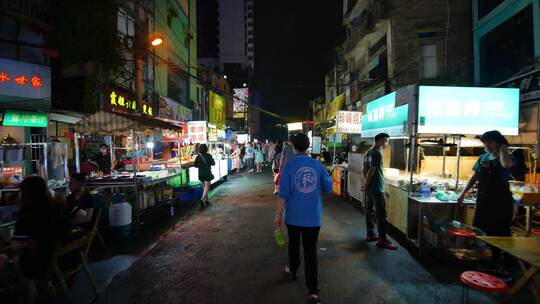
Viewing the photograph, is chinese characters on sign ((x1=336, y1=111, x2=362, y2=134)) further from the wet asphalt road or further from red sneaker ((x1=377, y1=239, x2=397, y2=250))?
red sneaker ((x1=377, y1=239, x2=397, y2=250))

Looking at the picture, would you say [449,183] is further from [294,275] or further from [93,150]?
[93,150]

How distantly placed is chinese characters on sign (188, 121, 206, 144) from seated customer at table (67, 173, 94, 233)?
31.6ft

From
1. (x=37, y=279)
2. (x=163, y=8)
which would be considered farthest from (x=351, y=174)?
(x=163, y=8)

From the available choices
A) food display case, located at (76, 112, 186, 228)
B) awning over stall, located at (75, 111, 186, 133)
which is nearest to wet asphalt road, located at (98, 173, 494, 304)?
food display case, located at (76, 112, 186, 228)

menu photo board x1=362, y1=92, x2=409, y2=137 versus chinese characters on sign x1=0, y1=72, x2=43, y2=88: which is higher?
chinese characters on sign x1=0, y1=72, x2=43, y2=88

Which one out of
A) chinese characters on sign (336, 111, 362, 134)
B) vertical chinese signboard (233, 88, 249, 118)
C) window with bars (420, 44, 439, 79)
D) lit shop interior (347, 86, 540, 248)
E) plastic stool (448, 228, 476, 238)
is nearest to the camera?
plastic stool (448, 228, 476, 238)

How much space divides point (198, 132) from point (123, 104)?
358 centimetres

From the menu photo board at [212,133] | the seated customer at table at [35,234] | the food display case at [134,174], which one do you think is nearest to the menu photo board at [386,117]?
the seated customer at table at [35,234]

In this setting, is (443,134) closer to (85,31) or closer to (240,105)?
(85,31)

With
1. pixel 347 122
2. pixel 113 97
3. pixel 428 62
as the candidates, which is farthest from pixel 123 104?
pixel 428 62

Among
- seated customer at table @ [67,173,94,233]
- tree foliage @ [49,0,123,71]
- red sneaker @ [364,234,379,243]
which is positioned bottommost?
red sneaker @ [364,234,379,243]

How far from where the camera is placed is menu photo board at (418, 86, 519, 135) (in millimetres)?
6344

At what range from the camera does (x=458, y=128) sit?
21.4ft

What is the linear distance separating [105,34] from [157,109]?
262 inches
